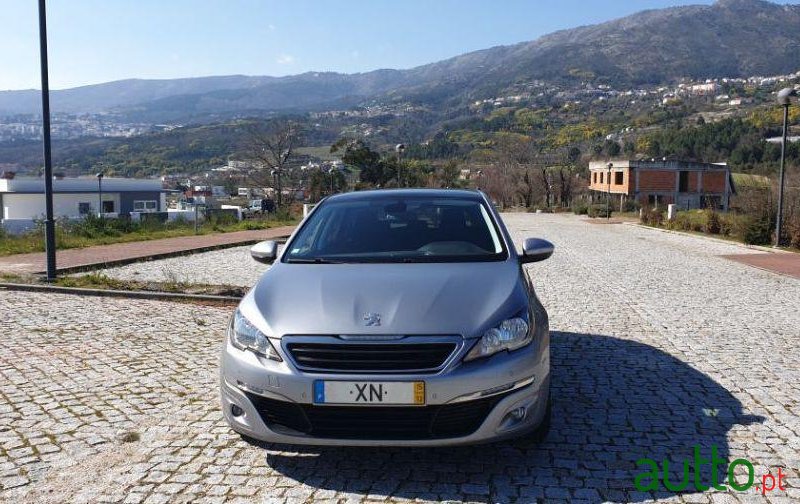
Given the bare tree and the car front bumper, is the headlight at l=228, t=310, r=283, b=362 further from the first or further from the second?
the bare tree

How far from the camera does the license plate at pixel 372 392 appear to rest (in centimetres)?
350

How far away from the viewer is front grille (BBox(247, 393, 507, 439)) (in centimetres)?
357

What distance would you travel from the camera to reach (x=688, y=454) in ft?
13.4

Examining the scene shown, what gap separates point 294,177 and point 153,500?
44.0 meters

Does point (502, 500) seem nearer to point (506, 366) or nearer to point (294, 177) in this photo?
point (506, 366)

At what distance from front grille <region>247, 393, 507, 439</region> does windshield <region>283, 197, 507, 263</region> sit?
1352mm

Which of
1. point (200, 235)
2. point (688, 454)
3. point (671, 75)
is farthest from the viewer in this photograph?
point (671, 75)

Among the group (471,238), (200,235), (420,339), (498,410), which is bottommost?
(200,235)

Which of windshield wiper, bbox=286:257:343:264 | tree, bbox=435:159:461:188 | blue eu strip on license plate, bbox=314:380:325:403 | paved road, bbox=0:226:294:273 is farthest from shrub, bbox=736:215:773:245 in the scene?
tree, bbox=435:159:461:188

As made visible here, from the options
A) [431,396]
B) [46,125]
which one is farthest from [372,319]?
[46,125]

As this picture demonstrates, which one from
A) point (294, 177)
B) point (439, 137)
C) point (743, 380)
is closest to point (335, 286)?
point (743, 380)

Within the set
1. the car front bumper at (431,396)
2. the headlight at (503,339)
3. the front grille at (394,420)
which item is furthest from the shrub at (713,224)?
the front grille at (394,420)

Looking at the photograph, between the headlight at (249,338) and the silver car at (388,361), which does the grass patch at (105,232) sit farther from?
the silver car at (388,361)

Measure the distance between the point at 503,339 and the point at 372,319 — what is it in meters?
0.70
